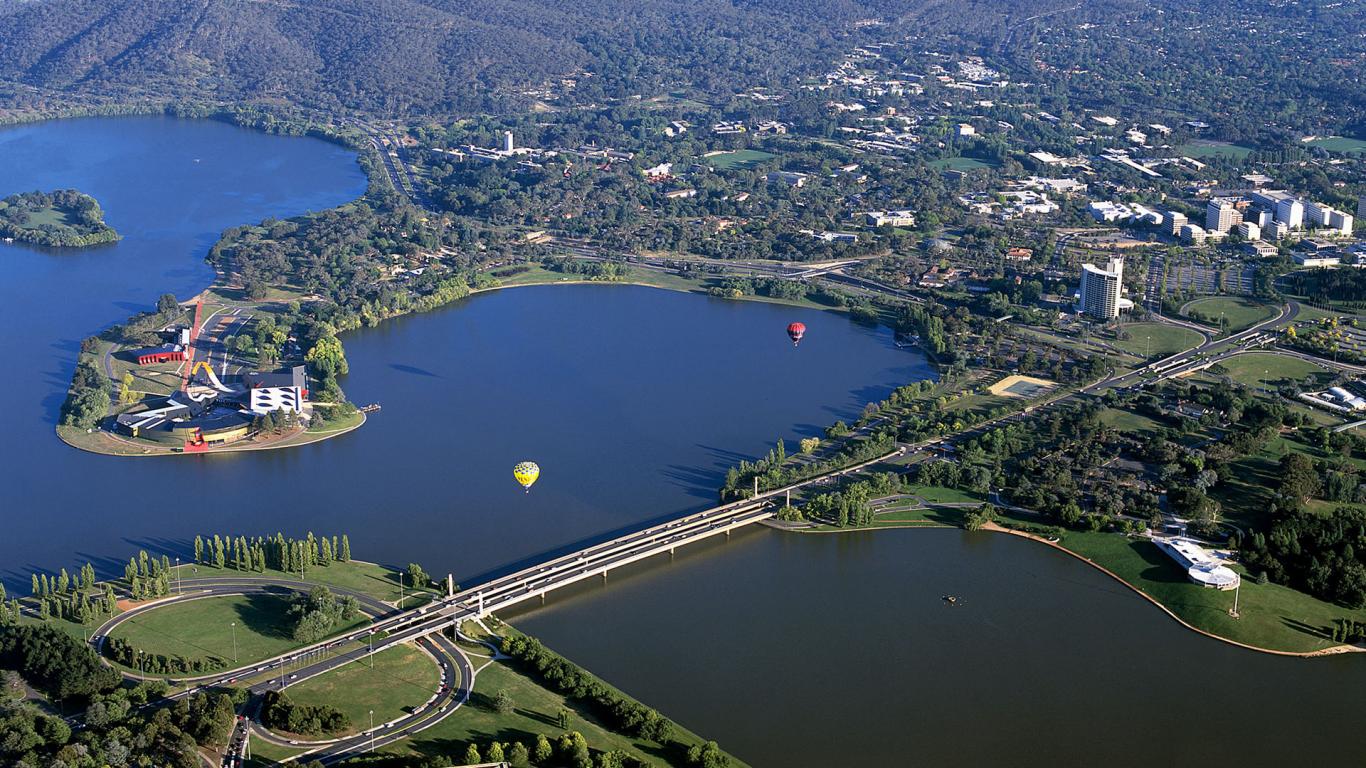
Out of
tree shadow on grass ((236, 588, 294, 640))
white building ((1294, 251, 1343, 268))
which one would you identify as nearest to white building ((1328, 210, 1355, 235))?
white building ((1294, 251, 1343, 268))

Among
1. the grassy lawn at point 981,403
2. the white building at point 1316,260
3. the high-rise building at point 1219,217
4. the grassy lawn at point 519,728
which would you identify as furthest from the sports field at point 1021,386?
the high-rise building at point 1219,217

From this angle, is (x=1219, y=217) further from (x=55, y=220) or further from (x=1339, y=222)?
(x=55, y=220)

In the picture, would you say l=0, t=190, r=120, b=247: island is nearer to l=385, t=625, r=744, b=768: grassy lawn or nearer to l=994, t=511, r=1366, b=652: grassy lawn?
l=385, t=625, r=744, b=768: grassy lawn

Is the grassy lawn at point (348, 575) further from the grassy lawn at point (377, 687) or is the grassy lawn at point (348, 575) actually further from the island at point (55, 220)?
the island at point (55, 220)

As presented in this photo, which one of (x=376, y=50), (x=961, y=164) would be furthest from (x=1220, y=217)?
(x=376, y=50)

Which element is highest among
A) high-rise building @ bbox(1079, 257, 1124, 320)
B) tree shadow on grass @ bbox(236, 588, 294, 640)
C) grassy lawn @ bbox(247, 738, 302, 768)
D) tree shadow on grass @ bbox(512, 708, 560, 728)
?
high-rise building @ bbox(1079, 257, 1124, 320)

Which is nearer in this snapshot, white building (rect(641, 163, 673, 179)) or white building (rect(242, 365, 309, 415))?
white building (rect(242, 365, 309, 415))

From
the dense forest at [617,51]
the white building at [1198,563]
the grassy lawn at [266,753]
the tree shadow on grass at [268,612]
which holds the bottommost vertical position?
the grassy lawn at [266,753]
